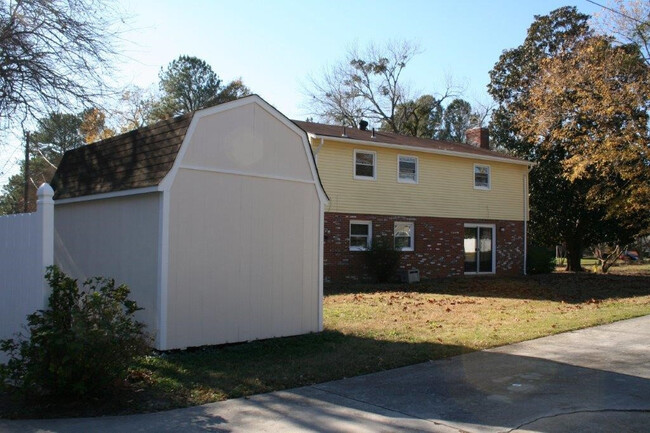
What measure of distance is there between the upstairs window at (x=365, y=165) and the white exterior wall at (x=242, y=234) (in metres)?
11.2

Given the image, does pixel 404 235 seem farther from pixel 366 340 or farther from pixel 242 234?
pixel 242 234

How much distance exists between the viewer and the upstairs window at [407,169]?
22.4m

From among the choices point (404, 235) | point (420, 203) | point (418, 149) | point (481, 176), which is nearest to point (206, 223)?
point (404, 235)

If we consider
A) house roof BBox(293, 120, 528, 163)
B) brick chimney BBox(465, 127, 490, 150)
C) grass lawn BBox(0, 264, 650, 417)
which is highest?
brick chimney BBox(465, 127, 490, 150)

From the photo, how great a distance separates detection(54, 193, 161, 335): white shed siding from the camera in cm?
839

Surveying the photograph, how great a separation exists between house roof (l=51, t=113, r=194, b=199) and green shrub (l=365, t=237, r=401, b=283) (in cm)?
1197

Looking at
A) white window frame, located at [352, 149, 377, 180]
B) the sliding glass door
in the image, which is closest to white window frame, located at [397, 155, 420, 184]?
white window frame, located at [352, 149, 377, 180]

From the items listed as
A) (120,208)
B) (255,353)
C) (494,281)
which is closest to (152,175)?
(120,208)

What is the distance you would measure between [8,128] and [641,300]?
16.0 meters

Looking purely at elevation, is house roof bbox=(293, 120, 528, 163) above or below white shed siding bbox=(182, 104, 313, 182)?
above

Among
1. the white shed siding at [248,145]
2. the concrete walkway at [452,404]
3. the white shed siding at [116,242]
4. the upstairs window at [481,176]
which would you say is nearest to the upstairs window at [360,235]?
the upstairs window at [481,176]

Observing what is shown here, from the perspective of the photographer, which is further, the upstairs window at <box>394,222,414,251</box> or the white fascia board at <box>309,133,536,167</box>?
the upstairs window at <box>394,222,414,251</box>

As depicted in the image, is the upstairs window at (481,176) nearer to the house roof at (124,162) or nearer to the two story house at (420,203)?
the two story house at (420,203)

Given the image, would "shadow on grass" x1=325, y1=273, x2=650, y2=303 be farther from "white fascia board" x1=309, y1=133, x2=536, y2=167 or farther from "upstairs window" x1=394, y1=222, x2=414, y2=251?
"white fascia board" x1=309, y1=133, x2=536, y2=167
